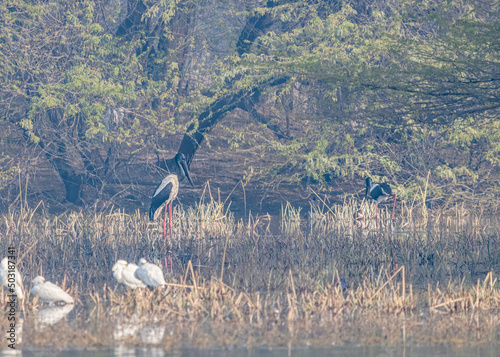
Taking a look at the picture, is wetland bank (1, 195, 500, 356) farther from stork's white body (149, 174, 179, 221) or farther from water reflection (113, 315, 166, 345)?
stork's white body (149, 174, 179, 221)

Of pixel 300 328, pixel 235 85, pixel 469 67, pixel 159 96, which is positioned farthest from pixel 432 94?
pixel 159 96

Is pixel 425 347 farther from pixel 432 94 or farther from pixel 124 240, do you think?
pixel 124 240

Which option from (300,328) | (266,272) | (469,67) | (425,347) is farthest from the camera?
(469,67)

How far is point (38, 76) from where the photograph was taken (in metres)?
20.4

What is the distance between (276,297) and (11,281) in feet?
8.78

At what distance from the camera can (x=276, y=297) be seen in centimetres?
791

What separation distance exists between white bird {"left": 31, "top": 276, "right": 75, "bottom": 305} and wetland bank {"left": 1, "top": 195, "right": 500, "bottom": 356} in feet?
0.46

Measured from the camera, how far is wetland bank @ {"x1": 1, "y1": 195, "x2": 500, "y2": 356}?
20.1 ft

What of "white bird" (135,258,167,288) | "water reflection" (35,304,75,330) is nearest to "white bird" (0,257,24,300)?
"water reflection" (35,304,75,330)

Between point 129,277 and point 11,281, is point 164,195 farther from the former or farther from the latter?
point 11,281

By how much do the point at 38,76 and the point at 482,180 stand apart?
12389 millimetres

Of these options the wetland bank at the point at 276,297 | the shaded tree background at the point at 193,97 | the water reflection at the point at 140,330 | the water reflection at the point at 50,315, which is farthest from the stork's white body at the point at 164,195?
the water reflection at the point at 140,330

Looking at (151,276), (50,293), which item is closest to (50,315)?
(50,293)

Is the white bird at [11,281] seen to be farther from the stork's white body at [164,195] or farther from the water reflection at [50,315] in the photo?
the stork's white body at [164,195]
